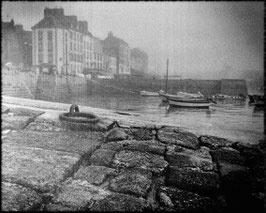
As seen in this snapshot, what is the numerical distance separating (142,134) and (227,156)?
2.05 m

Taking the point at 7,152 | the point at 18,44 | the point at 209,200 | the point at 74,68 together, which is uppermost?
the point at 18,44

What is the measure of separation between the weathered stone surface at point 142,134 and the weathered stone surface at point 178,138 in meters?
0.25

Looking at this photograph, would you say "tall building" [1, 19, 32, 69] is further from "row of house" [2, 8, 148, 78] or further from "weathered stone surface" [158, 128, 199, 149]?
"weathered stone surface" [158, 128, 199, 149]

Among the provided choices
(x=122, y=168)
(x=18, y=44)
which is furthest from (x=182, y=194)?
(x=18, y=44)

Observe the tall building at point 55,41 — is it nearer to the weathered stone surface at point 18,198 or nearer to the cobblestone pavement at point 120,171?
the cobblestone pavement at point 120,171

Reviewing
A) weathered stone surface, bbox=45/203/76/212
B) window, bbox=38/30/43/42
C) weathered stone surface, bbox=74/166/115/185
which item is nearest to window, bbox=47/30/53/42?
window, bbox=38/30/43/42

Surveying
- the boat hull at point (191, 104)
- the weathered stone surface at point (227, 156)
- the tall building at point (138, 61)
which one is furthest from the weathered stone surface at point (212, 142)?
the tall building at point (138, 61)

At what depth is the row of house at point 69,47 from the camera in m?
48.2

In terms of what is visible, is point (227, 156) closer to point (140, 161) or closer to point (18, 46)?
point (140, 161)

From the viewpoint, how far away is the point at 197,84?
52469 millimetres

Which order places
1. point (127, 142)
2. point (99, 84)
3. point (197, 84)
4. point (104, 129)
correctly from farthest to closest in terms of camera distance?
point (197, 84), point (99, 84), point (104, 129), point (127, 142)

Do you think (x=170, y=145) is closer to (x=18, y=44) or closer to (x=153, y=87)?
(x=153, y=87)

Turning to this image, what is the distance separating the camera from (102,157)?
12.9ft

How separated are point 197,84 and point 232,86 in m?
7.66
